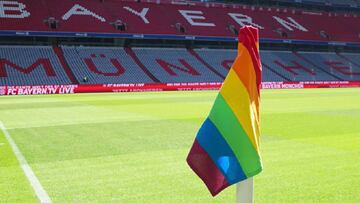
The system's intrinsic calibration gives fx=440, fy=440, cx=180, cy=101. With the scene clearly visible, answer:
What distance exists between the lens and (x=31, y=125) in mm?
14812

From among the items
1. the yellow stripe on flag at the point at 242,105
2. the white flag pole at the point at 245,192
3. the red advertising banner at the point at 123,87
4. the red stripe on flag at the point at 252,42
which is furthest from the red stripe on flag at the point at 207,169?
the red advertising banner at the point at 123,87

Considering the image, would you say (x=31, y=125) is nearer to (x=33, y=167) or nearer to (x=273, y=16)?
(x=33, y=167)

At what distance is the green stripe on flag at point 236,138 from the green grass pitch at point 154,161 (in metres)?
3.24

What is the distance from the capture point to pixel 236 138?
9.64ft

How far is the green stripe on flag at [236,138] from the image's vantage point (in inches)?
114

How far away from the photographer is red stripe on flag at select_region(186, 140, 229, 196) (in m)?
3.02

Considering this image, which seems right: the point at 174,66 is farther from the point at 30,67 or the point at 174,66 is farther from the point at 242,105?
the point at 242,105

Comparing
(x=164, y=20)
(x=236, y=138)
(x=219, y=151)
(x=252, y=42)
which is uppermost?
(x=252, y=42)

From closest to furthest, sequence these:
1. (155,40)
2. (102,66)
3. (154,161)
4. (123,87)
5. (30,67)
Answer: (154,161), (123,87), (30,67), (102,66), (155,40)

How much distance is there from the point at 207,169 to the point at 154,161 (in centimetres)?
568

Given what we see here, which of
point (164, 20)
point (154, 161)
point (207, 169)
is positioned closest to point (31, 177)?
point (154, 161)

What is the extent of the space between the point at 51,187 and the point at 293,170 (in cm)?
413

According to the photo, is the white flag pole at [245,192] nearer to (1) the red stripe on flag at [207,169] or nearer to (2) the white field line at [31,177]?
(1) the red stripe on flag at [207,169]

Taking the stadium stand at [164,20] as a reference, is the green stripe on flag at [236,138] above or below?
above
